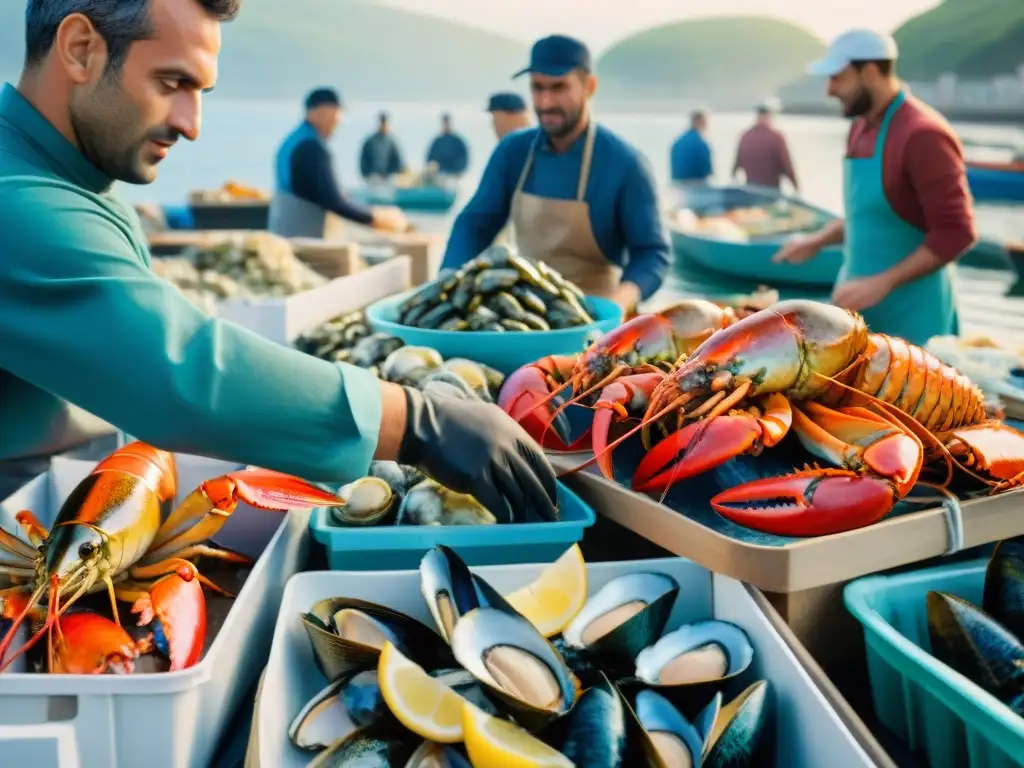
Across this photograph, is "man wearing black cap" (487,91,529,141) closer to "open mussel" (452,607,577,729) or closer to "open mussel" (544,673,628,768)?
"open mussel" (452,607,577,729)

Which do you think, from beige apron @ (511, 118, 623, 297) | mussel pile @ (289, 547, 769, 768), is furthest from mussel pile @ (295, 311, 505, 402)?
beige apron @ (511, 118, 623, 297)

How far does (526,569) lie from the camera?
1192 millimetres

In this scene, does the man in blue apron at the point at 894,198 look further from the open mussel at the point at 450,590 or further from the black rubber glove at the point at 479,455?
the open mussel at the point at 450,590

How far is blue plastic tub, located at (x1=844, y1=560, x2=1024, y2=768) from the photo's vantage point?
2.82 feet

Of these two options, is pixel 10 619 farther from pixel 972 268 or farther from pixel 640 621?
pixel 972 268

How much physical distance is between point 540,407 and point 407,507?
1.13 ft

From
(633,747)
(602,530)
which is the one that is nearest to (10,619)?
(633,747)

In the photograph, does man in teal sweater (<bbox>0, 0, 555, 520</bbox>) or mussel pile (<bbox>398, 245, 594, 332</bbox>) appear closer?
man in teal sweater (<bbox>0, 0, 555, 520</bbox>)

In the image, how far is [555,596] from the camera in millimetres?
1176

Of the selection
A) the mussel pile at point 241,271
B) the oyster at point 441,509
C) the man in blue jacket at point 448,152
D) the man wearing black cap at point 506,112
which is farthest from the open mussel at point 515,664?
the man in blue jacket at point 448,152

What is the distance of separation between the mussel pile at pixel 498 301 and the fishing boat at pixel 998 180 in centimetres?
1253

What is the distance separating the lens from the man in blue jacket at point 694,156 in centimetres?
1203

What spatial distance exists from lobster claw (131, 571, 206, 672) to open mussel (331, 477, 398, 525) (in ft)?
0.80

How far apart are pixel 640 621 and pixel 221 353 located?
610mm
